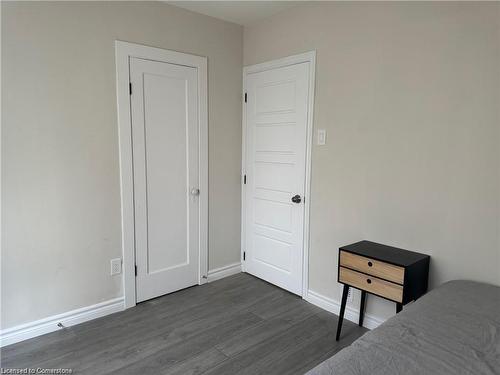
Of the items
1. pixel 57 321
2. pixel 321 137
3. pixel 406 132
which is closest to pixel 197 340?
pixel 57 321

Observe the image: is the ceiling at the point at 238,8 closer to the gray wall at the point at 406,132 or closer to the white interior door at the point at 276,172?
the gray wall at the point at 406,132

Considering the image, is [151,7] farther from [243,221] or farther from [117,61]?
[243,221]

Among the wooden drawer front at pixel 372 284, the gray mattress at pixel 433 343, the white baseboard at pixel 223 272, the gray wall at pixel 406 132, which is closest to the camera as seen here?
the gray mattress at pixel 433 343

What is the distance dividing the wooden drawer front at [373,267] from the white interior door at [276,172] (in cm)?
75

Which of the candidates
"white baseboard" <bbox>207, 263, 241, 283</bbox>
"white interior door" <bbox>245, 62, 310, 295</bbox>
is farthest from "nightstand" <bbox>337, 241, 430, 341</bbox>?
"white baseboard" <bbox>207, 263, 241, 283</bbox>

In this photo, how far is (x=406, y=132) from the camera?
2342mm

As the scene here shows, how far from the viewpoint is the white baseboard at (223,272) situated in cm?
354

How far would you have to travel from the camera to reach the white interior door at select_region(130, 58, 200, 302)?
2920 millimetres

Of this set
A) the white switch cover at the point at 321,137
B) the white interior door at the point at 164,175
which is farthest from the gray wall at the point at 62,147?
the white switch cover at the point at 321,137

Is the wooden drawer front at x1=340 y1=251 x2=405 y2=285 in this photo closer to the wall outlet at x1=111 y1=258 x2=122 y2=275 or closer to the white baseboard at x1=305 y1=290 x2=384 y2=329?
the white baseboard at x1=305 y1=290 x2=384 y2=329

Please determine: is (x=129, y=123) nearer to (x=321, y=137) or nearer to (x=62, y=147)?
(x=62, y=147)

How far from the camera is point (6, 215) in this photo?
2.33 m

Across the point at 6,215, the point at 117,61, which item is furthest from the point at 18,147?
the point at 117,61

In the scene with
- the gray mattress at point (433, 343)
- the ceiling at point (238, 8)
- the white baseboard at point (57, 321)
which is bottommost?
the white baseboard at point (57, 321)
